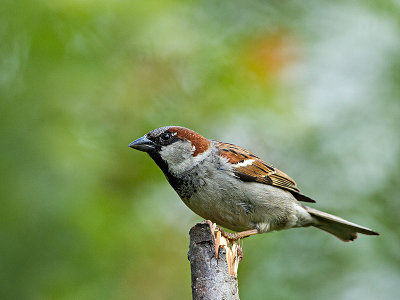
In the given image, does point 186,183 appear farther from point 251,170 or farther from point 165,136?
point 251,170

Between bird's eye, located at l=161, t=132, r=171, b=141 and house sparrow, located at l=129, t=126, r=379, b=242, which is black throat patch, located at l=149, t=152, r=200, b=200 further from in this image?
bird's eye, located at l=161, t=132, r=171, b=141

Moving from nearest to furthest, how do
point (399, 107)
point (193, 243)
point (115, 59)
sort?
1. point (193, 243)
2. point (115, 59)
3. point (399, 107)

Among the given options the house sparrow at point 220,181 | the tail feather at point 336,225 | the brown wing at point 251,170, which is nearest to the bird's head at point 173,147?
the house sparrow at point 220,181

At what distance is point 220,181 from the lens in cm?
311

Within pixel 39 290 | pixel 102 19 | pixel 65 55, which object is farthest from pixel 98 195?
pixel 102 19

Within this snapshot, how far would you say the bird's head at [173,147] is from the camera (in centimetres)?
318

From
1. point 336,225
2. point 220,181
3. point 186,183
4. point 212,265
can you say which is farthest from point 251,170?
point 212,265

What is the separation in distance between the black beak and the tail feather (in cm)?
120

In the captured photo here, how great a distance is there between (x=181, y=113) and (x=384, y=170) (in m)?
1.96

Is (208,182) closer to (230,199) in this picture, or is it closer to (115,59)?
(230,199)

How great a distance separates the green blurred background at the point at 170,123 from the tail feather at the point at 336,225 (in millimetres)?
439

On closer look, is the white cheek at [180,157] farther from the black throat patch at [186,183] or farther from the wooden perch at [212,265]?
the wooden perch at [212,265]

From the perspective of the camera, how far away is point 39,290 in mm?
3215

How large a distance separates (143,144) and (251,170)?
0.71 metres
